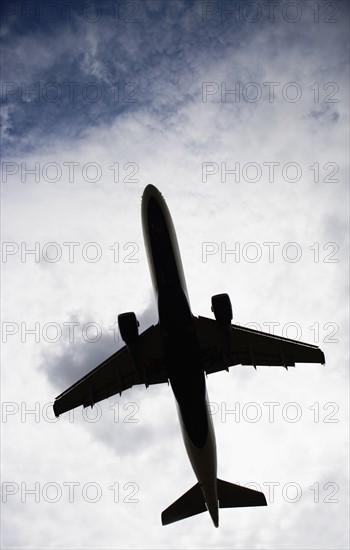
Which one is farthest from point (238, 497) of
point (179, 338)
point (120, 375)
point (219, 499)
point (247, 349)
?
point (179, 338)

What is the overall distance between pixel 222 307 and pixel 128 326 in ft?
15.3

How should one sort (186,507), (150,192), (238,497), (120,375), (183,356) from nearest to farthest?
1. (183,356)
2. (150,192)
3. (120,375)
4. (238,497)
5. (186,507)

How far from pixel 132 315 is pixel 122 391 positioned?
6919 millimetres

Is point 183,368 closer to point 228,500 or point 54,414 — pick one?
point 54,414

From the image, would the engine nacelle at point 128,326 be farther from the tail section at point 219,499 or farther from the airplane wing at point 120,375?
the tail section at point 219,499

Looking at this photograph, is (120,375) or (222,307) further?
(120,375)

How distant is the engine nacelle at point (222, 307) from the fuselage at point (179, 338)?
1.27 meters

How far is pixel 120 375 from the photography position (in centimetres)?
A: 2539

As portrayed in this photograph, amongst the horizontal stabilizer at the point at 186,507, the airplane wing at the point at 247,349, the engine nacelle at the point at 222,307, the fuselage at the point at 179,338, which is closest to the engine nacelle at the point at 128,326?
the fuselage at the point at 179,338

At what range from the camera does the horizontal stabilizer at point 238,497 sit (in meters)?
26.2

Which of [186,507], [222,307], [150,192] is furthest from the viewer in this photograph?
[186,507]

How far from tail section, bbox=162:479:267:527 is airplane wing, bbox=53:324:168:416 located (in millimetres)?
8122

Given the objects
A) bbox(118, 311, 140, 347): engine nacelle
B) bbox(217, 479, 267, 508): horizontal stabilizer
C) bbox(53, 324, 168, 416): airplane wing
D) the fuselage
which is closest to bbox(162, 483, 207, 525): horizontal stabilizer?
bbox(217, 479, 267, 508): horizontal stabilizer

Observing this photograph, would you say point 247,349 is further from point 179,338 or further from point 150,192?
point 150,192
